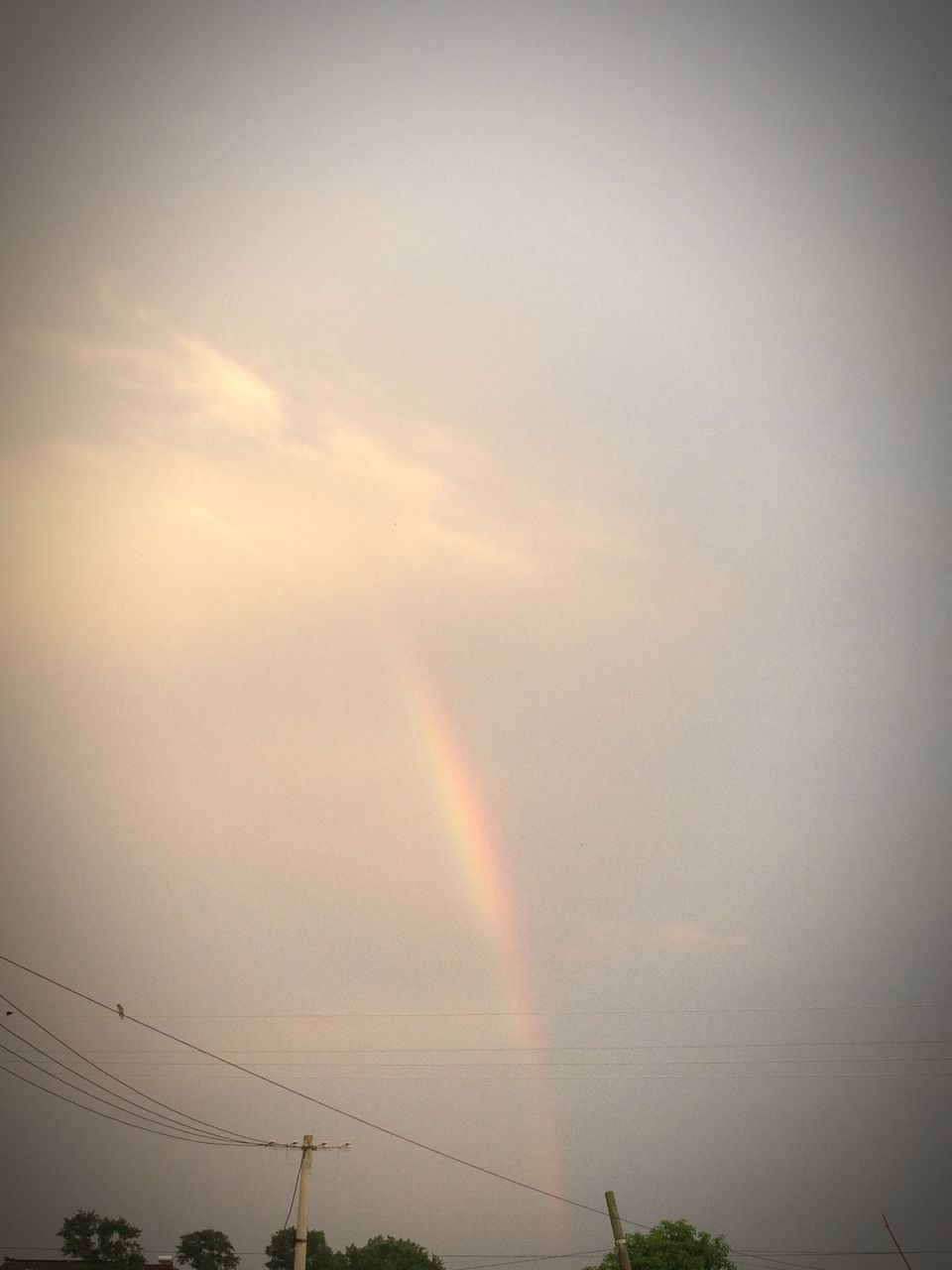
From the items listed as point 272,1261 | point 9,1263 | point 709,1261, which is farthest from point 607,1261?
point 9,1263

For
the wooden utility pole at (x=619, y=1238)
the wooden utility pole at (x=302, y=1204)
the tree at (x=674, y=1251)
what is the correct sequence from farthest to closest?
the tree at (x=674, y=1251) < the wooden utility pole at (x=619, y=1238) < the wooden utility pole at (x=302, y=1204)

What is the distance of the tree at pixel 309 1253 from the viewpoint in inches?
2020

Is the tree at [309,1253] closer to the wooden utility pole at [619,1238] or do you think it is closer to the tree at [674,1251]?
the tree at [674,1251]

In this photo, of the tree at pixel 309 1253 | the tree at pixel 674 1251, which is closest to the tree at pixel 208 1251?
the tree at pixel 309 1253

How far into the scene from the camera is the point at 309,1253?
51.5m

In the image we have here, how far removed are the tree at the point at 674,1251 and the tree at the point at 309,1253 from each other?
53.8 feet

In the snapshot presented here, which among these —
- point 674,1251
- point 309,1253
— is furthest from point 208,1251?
point 674,1251

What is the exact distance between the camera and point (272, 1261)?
5331 cm

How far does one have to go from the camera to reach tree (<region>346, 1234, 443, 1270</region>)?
52.8 metres

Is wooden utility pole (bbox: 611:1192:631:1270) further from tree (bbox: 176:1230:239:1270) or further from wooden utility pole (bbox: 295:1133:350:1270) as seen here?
tree (bbox: 176:1230:239:1270)

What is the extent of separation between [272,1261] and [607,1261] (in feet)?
68.5

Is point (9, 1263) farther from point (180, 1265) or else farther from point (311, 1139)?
point (311, 1139)

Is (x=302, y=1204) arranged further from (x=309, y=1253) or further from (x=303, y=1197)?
(x=309, y=1253)

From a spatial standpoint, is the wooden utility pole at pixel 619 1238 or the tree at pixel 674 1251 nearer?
the wooden utility pole at pixel 619 1238
